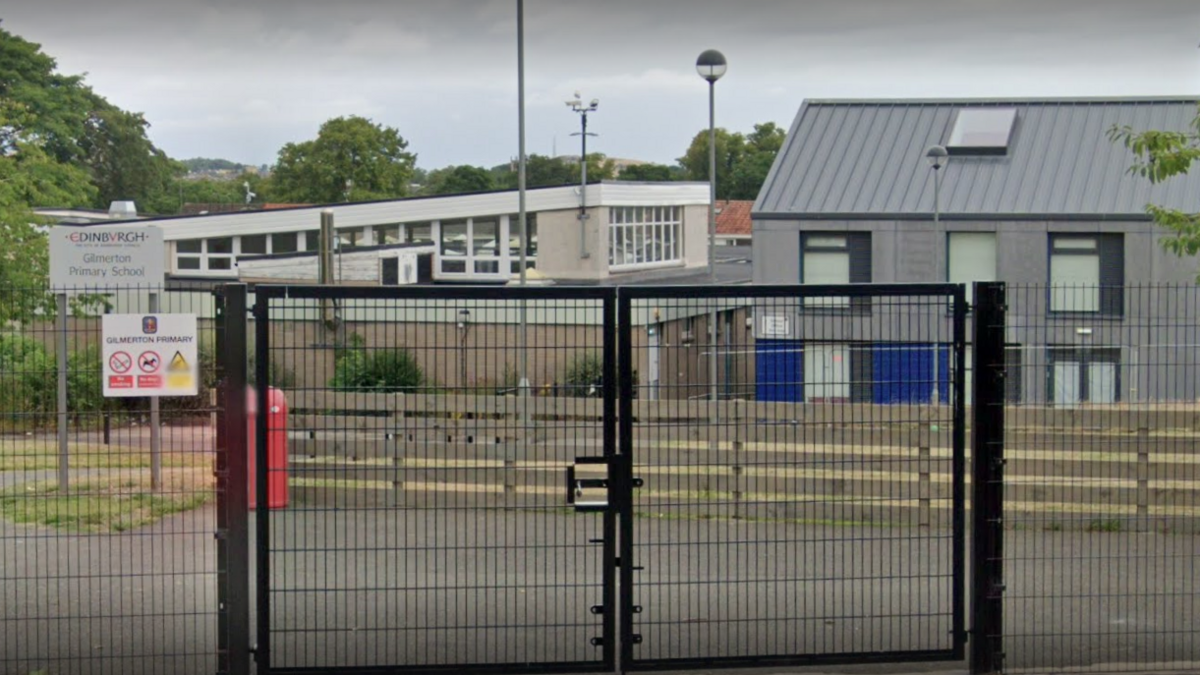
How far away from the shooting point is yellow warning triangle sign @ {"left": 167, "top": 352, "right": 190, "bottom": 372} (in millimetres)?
7367

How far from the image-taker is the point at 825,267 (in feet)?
123

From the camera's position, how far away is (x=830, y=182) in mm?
37219

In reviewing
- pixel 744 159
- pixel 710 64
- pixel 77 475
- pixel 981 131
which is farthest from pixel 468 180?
→ pixel 77 475

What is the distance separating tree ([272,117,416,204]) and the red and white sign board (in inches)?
3126

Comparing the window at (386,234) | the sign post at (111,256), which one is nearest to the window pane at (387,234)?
the window at (386,234)

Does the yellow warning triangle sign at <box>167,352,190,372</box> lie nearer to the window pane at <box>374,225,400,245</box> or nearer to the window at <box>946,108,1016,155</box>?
the window at <box>946,108,1016,155</box>

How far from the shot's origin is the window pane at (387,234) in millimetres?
57312

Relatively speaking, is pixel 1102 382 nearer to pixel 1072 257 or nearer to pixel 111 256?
pixel 111 256

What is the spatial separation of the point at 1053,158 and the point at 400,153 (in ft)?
191

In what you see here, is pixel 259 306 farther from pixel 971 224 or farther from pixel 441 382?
pixel 971 224

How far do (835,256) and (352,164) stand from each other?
55.9 meters

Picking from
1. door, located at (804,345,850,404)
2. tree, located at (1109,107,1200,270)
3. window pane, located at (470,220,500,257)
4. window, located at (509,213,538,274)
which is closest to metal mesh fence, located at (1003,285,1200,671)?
door, located at (804,345,850,404)

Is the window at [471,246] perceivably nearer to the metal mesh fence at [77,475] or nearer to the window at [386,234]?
the window at [386,234]

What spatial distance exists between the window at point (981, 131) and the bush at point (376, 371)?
32864 mm
